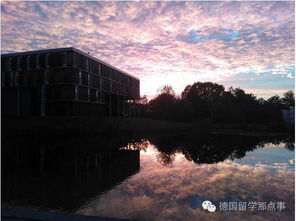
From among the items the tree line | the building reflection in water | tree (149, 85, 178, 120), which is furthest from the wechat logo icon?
tree (149, 85, 178, 120)

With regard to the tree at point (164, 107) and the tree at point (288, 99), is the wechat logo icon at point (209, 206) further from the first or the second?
the tree at point (288, 99)

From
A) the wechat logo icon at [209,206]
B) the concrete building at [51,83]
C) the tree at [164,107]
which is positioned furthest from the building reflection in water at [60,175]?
the tree at [164,107]

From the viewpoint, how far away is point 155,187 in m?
9.67

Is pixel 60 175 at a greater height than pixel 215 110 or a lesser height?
lesser

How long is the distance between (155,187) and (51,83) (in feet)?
97.5

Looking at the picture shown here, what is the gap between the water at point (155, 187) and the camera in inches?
284

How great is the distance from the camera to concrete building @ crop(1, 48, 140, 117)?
3469 centimetres

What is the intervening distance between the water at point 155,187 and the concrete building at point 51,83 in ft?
69.2

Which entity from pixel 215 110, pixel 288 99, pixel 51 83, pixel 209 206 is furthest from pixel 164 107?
pixel 209 206

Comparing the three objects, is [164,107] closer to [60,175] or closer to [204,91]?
[204,91]

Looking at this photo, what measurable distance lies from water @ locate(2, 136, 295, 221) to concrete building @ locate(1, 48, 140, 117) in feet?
69.2

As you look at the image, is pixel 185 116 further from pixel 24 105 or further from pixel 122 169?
pixel 122 169

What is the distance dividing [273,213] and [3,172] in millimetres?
10858

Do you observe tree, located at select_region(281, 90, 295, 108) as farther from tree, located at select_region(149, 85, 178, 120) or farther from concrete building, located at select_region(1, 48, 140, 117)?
concrete building, located at select_region(1, 48, 140, 117)
